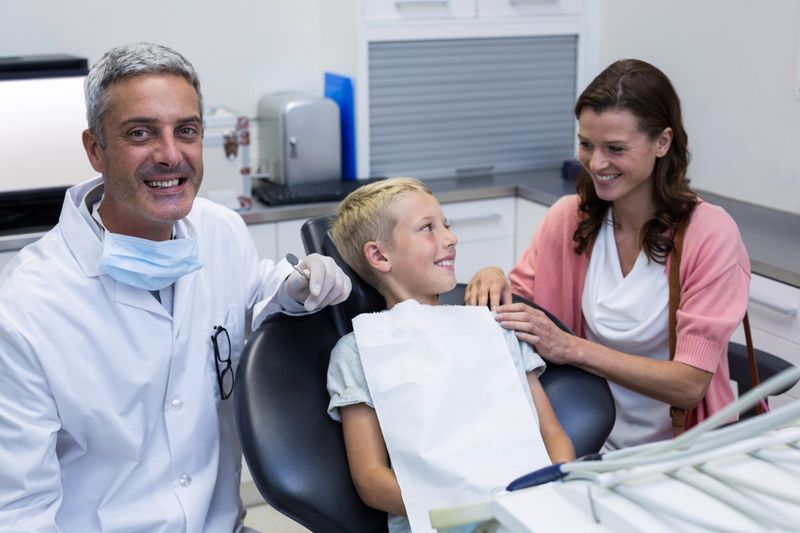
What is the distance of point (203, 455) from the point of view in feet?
4.99

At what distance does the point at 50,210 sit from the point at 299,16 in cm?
108

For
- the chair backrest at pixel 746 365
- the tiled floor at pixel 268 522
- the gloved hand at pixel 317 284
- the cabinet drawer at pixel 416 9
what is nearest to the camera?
the gloved hand at pixel 317 284

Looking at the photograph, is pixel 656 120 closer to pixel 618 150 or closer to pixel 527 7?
pixel 618 150

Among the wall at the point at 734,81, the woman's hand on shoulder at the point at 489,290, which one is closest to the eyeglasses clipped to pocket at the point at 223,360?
the woman's hand on shoulder at the point at 489,290

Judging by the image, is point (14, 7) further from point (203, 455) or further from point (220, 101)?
point (203, 455)

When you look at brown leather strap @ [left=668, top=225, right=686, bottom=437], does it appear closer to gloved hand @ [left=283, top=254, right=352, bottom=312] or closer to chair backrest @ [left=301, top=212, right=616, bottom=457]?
chair backrest @ [left=301, top=212, right=616, bottom=457]

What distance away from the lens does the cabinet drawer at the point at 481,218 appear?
9.75 feet

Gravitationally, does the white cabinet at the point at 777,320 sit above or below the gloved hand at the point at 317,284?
below

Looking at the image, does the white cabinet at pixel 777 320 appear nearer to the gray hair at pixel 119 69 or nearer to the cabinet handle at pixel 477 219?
the cabinet handle at pixel 477 219

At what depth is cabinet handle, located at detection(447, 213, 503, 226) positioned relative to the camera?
9.73 feet

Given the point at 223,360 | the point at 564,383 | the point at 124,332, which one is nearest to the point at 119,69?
the point at 124,332

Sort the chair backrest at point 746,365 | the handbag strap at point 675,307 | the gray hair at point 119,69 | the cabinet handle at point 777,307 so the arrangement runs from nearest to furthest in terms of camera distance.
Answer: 1. the gray hair at point 119,69
2. the handbag strap at point 675,307
3. the chair backrest at point 746,365
4. the cabinet handle at point 777,307

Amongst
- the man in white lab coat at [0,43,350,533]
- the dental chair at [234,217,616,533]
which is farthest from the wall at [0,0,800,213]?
the man in white lab coat at [0,43,350,533]

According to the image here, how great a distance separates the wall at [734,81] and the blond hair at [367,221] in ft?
4.51
